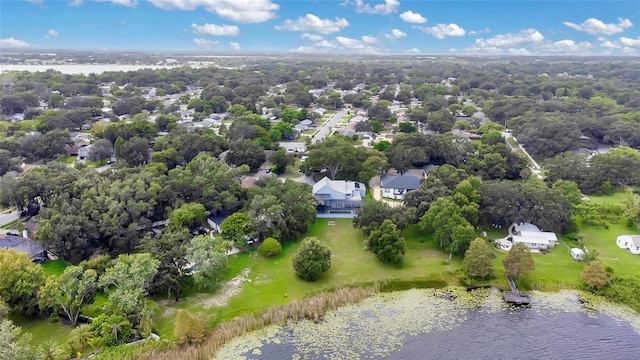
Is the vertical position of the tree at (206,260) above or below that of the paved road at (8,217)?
above

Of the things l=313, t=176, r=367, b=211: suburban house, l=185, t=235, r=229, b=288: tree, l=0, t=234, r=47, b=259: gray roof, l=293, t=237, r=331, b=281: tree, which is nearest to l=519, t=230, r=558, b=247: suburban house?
l=313, t=176, r=367, b=211: suburban house

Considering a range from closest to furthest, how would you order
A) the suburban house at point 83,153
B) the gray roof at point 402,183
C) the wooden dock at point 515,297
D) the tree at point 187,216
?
the wooden dock at point 515,297 < the tree at point 187,216 < the gray roof at point 402,183 < the suburban house at point 83,153

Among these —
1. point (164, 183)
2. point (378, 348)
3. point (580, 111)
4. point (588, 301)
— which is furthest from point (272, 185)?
point (580, 111)

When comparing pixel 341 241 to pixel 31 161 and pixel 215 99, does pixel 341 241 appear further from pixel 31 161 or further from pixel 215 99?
pixel 215 99

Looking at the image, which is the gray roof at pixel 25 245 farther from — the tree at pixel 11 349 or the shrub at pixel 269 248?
the shrub at pixel 269 248

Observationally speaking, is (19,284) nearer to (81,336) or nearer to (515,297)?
(81,336)

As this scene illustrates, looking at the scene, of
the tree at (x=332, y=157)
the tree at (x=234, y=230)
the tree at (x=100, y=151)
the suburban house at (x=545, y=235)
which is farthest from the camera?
the tree at (x=100, y=151)

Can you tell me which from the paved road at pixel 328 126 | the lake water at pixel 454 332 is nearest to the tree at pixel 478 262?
the lake water at pixel 454 332
